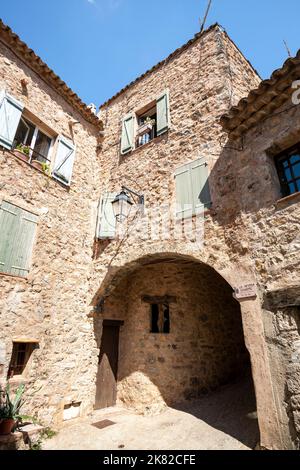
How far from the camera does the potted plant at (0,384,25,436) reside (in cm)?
405

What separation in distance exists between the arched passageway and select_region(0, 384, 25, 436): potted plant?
7.06ft

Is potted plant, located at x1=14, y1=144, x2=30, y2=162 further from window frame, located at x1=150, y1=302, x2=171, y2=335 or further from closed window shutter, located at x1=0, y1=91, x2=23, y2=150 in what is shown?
window frame, located at x1=150, y1=302, x2=171, y2=335

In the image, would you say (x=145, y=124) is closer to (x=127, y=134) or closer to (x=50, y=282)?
(x=127, y=134)

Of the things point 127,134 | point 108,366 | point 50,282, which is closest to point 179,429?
point 108,366

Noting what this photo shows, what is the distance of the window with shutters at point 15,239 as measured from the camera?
16.7 feet

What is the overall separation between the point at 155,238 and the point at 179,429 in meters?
3.71

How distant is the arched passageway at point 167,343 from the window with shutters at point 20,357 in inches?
69.6

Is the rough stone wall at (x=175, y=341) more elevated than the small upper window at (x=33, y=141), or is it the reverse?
the small upper window at (x=33, y=141)

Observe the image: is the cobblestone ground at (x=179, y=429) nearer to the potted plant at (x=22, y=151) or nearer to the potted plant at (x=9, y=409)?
the potted plant at (x=9, y=409)

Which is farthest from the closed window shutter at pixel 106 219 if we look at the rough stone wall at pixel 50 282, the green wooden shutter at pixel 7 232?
the green wooden shutter at pixel 7 232

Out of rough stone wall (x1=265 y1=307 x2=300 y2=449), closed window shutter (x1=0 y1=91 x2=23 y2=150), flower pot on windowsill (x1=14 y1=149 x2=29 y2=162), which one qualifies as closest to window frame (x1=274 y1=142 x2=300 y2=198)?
rough stone wall (x1=265 y1=307 x2=300 y2=449)

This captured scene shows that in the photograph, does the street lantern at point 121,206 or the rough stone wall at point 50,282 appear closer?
the rough stone wall at point 50,282

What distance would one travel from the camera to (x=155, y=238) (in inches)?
227
